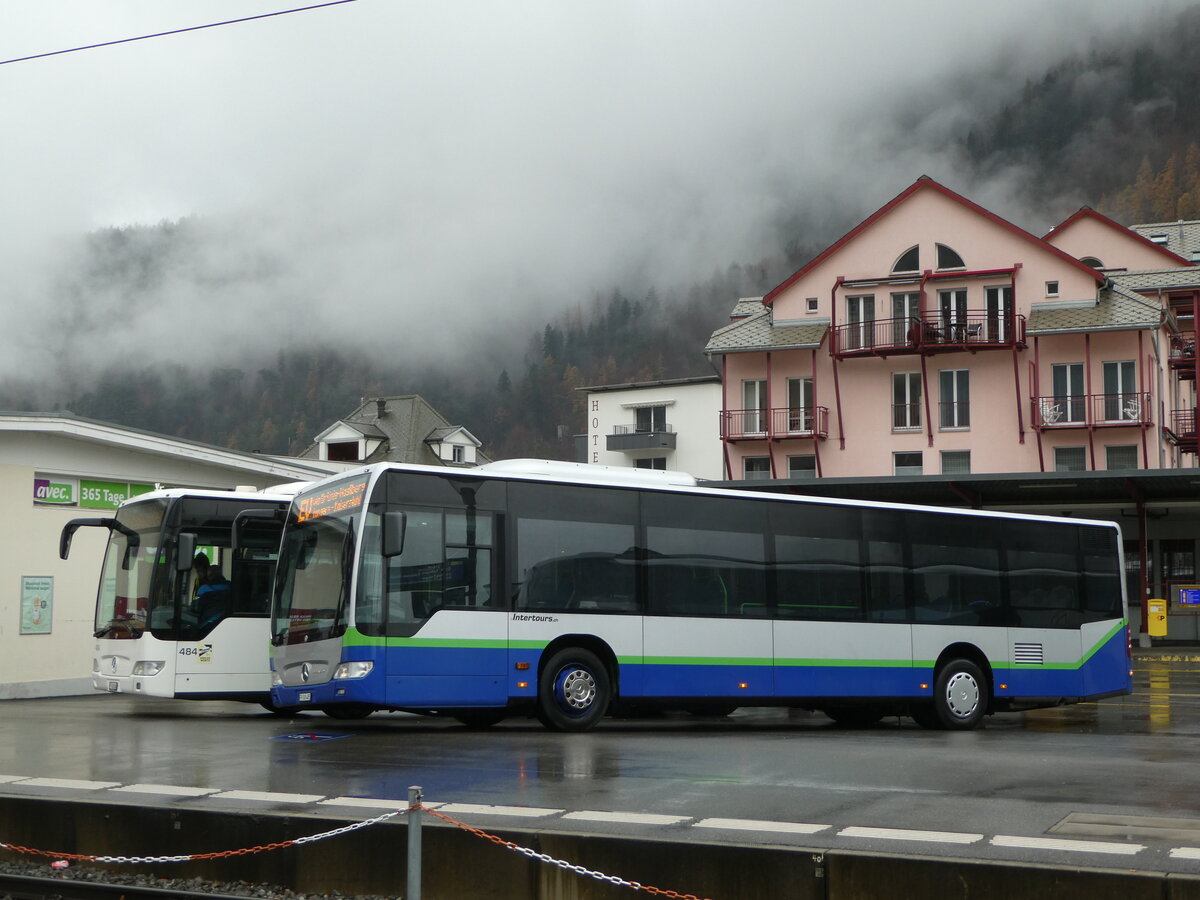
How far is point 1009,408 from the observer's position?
50.4 meters

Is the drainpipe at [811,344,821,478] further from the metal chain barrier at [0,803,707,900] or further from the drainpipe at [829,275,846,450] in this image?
the metal chain barrier at [0,803,707,900]

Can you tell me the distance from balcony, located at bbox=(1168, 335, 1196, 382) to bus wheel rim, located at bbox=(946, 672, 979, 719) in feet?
125

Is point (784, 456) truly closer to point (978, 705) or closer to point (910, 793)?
point (978, 705)

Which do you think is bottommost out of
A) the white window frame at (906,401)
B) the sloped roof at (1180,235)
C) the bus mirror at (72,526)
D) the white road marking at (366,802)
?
the white road marking at (366,802)

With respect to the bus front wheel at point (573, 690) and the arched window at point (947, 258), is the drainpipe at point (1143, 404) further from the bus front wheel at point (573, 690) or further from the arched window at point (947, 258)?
the bus front wheel at point (573, 690)

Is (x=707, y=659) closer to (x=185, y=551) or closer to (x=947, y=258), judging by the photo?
(x=185, y=551)

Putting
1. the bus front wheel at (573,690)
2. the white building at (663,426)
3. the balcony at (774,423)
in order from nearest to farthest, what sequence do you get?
the bus front wheel at (573,690) → the balcony at (774,423) → the white building at (663,426)

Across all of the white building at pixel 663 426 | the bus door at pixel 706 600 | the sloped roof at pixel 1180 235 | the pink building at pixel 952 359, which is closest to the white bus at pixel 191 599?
the bus door at pixel 706 600

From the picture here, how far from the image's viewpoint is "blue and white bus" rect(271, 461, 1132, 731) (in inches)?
619

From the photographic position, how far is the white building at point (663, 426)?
73.4 meters

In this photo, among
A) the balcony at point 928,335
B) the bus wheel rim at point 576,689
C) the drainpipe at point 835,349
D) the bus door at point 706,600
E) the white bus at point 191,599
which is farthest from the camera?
Answer: the drainpipe at point 835,349

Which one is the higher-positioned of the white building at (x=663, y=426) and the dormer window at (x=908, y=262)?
the dormer window at (x=908, y=262)

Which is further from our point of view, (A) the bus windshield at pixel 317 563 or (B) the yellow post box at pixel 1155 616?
(B) the yellow post box at pixel 1155 616

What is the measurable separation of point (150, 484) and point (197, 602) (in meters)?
7.17
